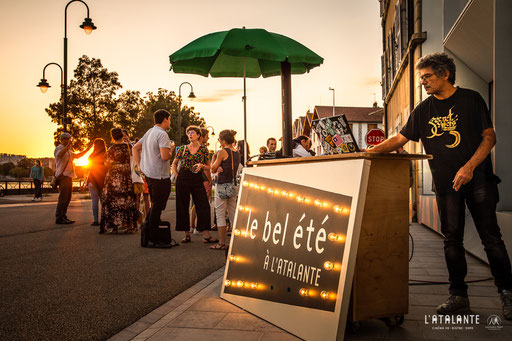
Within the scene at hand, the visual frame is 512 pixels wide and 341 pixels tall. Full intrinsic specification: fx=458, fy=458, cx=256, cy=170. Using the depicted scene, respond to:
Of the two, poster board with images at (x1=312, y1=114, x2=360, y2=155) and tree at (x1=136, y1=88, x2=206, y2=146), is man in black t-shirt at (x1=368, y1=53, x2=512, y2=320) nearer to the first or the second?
poster board with images at (x1=312, y1=114, x2=360, y2=155)

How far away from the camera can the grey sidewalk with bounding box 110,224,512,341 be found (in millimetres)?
3109

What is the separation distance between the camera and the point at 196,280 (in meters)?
5.05

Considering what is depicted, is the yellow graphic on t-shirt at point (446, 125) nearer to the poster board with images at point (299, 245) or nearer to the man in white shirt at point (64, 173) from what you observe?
the poster board with images at point (299, 245)

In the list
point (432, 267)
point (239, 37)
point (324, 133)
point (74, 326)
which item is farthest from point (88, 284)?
point (432, 267)

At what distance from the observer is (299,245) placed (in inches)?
127

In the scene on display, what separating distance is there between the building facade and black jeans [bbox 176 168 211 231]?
161 inches

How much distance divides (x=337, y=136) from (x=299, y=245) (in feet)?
3.39

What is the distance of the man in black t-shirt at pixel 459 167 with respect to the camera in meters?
3.58

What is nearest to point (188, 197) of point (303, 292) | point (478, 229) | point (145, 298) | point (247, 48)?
point (247, 48)

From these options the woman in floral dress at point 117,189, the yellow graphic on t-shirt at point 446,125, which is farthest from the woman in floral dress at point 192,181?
the yellow graphic on t-shirt at point 446,125

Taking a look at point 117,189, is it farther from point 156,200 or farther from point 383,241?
point 383,241

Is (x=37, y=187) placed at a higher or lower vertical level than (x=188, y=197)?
lower

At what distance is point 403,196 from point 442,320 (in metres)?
1.00

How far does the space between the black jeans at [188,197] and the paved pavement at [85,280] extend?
1.35 feet
